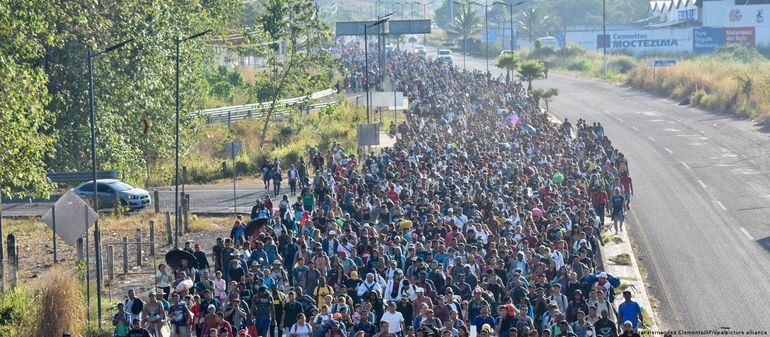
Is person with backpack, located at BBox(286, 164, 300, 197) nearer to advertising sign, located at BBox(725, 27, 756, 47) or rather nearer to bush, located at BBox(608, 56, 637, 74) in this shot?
bush, located at BBox(608, 56, 637, 74)

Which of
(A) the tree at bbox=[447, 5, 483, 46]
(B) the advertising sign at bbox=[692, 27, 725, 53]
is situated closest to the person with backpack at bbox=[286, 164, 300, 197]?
(B) the advertising sign at bbox=[692, 27, 725, 53]

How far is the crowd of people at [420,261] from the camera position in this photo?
61.2 ft

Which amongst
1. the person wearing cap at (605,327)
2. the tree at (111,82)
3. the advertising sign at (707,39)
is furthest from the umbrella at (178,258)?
the advertising sign at (707,39)

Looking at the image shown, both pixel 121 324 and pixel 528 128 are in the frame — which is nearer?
pixel 121 324

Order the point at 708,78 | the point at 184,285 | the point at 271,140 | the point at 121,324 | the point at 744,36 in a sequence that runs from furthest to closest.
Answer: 1. the point at 744,36
2. the point at 708,78
3. the point at 271,140
4. the point at 184,285
5. the point at 121,324

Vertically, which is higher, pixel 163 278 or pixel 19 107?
pixel 19 107

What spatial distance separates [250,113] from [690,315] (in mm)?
44207

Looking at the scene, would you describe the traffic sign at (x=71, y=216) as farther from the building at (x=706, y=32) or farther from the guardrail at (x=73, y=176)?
the building at (x=706, y=32)

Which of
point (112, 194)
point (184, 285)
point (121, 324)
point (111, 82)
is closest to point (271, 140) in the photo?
point (112, 194)

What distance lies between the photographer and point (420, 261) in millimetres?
21188

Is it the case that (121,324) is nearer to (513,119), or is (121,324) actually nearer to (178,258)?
(178,258)

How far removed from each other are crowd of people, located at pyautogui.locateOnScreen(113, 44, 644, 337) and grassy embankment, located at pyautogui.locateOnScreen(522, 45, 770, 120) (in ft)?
101

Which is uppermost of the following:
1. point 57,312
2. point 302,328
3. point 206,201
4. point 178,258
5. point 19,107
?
point 19,107

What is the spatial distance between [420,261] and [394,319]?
9.36 ft
